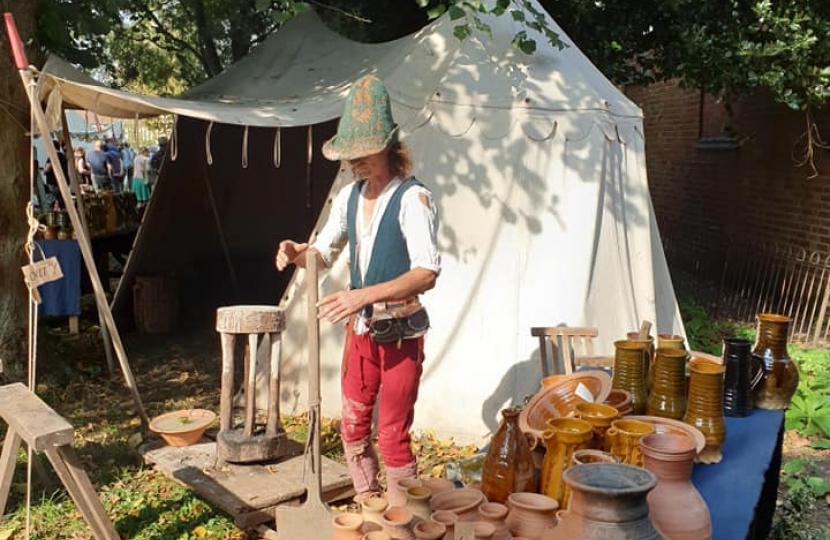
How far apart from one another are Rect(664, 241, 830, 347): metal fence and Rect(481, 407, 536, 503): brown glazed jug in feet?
17.8

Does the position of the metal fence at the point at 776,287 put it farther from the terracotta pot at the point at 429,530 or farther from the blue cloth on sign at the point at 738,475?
the terracotta pot at the point at 429,530

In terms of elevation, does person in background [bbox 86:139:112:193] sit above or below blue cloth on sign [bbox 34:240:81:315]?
above

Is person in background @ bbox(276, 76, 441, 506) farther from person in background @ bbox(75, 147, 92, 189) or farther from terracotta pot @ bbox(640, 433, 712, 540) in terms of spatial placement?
person in background @ bbox(75, 147, 92, 189)

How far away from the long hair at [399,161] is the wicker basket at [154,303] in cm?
462

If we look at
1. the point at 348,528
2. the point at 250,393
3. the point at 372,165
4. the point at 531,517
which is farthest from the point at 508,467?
the point at 250,393

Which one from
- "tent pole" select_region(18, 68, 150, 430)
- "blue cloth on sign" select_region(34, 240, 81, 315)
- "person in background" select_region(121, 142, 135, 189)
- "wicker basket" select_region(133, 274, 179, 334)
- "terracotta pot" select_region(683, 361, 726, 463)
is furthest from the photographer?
"person in background" select_region(121, 142, 135, 189)

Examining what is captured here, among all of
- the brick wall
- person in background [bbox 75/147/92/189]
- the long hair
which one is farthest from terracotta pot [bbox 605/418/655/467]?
person in background [bbox 75/147/92/189]

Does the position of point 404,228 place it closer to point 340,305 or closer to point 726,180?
point 340,305

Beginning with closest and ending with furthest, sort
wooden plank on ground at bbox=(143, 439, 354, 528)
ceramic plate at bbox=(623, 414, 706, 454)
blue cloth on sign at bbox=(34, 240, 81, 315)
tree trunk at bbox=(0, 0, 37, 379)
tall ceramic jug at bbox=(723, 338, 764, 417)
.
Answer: ceramic plate at bbox=(623, 414, 706, 454) < tall ceramic jug at bbox=(723, 338, 764, 417) < wooden plank on ground at bbox=(143, 439, 354, 528) < tree trunk at bbox=(0, 0, 37, 379) < blue cloth on sign at bbox=(34, 240, 81, 315)

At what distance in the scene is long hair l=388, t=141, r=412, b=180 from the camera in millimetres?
3057

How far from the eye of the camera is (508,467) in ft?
6.66

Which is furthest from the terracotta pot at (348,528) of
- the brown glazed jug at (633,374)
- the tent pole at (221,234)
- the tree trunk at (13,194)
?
the tent pole at (221,234)

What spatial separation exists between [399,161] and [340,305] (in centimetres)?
68

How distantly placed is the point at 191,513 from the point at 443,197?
240 cm
